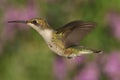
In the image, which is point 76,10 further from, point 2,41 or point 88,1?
point 2,41

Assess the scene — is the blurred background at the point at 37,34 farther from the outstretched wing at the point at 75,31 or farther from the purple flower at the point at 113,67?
the outstretched wing at the point at 75,31

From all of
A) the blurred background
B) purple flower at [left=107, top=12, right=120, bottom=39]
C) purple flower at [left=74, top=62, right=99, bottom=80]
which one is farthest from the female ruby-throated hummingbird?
purple flower at [left=107, top=12, right=120, bottom=39]

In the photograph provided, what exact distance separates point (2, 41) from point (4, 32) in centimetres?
17

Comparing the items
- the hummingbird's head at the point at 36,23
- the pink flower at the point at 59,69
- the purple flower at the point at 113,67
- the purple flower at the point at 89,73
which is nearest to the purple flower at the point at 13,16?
the pink flower at the point at 59,69

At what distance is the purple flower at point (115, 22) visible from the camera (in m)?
3.67

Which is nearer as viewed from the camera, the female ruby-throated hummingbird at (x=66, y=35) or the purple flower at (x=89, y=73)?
the female ruby-throated hummingbird at (x=66, y=35)

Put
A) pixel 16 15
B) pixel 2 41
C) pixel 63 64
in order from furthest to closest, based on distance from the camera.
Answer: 1. pixel 2 41
2. pixel 16 15
3. pixel 63 64

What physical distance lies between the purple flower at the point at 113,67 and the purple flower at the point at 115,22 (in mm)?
343

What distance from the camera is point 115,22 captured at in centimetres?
366

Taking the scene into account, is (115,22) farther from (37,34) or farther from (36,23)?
(36,23)

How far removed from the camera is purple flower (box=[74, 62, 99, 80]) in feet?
10.6

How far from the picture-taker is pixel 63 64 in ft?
10.7

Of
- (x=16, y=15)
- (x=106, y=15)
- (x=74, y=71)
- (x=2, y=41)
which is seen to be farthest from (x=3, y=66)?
(x=106, y=15)

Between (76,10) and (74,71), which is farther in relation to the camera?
(76,10)
